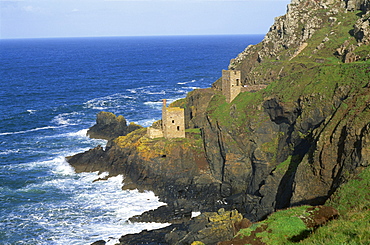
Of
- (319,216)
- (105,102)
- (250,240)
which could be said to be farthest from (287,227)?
(105,102)

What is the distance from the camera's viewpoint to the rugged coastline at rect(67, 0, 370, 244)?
47344 millimetres

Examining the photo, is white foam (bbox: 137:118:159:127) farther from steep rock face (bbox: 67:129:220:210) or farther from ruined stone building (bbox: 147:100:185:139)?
ruined stone building (bbox: 147:100:185:139)

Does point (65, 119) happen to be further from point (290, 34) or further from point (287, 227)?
point (287, 227)

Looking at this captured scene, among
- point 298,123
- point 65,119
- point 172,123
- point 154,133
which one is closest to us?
point 298,123

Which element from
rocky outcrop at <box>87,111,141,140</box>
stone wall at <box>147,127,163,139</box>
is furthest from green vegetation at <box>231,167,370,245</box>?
rocky outcrop at <box>87,111,141,140</box>

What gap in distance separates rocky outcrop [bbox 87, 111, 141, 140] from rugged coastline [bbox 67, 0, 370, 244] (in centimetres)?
1274

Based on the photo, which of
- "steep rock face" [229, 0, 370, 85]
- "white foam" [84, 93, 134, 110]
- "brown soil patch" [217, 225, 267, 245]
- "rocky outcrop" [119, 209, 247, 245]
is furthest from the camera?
"white foam" [84, 93, 134, 110]

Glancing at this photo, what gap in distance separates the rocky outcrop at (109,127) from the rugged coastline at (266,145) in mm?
12736

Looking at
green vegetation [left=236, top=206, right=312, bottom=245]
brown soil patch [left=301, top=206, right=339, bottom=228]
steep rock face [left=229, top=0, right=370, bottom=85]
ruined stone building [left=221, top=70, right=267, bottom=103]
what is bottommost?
green vegetation [left=236, top=206, right=312, bottom=245]

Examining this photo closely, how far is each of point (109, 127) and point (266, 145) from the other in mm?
39949

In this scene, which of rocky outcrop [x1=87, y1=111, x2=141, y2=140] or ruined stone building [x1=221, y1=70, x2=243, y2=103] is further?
rocky outcrop [x1=87, y1=111, x2=141, y2=140]

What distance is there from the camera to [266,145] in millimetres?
61094

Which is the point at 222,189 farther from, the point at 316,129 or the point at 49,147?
the point at 49,147

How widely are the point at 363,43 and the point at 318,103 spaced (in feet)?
65.8
